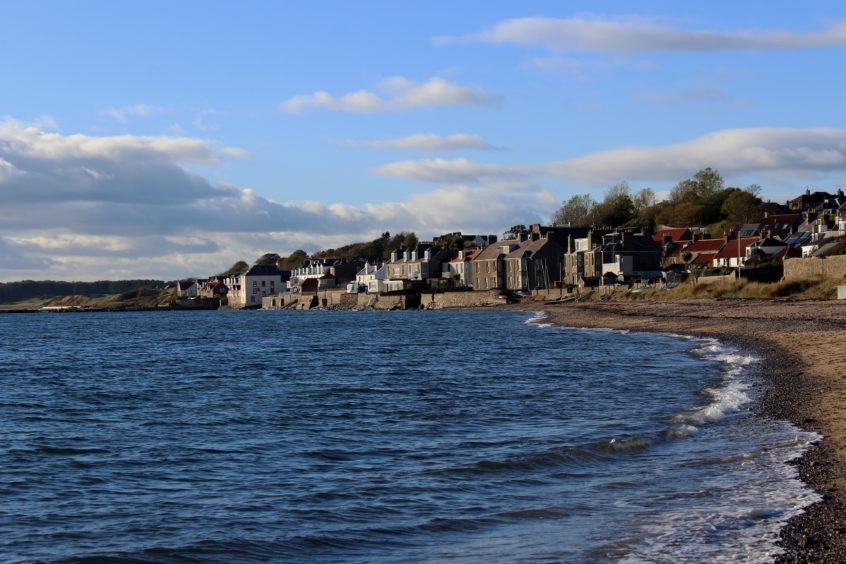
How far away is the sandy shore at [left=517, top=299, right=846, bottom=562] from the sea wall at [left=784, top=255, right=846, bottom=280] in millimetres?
5608

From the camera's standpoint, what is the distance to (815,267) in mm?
57594

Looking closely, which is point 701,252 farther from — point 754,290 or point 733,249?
point 754,290

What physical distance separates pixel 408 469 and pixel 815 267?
52.6 metres

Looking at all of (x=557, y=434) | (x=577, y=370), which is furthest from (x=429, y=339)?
(x=557, y=434)

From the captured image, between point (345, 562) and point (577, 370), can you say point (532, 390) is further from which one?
point (345, 562)

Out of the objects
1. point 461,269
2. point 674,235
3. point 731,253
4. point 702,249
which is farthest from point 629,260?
point 461,269

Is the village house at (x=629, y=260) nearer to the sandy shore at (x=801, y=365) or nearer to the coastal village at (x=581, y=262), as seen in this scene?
the coastal village at (x=581, y=262)

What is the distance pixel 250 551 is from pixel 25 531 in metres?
2.90

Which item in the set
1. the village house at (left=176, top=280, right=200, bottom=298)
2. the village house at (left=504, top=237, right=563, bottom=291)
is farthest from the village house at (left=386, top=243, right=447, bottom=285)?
the village house at (left=176, top=280, right=200, bottom=298)

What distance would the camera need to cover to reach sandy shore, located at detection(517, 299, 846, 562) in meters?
8.54

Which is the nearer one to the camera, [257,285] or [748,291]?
[748,291]

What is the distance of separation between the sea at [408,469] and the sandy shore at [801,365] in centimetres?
32

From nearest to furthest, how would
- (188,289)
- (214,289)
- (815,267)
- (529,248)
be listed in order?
1. (815,267)
2. (529,248)
3. (214,289)
4. (188,289)

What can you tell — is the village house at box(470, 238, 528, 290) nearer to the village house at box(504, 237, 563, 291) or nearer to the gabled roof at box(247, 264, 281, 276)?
the village house at box(504, 237, 563, 291)
